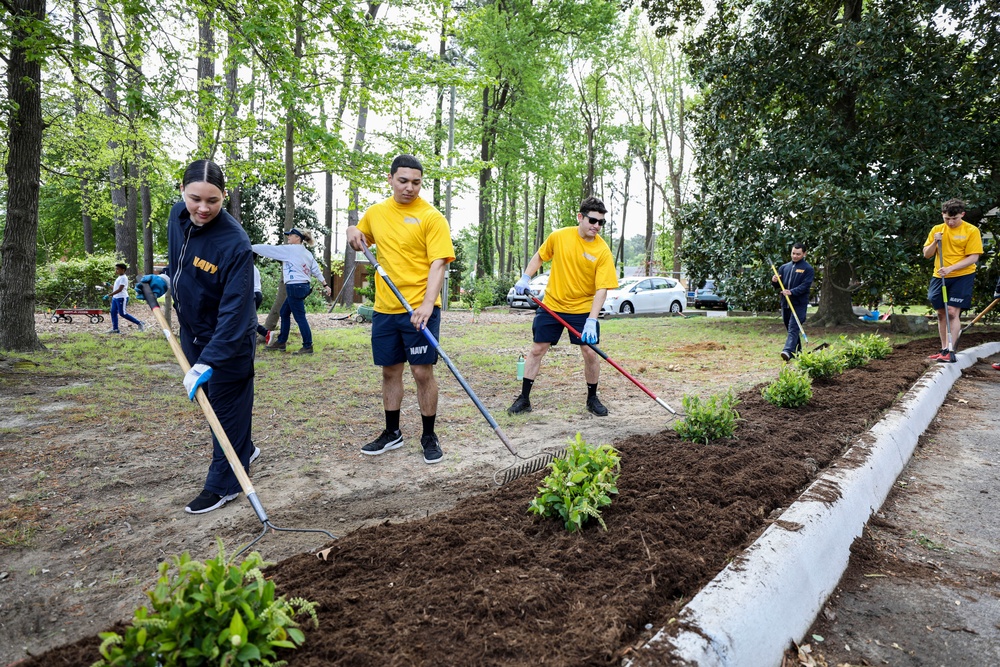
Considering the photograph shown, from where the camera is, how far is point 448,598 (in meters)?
2.02

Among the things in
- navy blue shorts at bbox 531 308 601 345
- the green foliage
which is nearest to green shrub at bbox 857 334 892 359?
navy blue shorts at bbox 531 308 601 345

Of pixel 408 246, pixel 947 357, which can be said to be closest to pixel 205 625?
pixel 408 246

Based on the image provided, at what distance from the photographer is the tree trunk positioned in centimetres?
752

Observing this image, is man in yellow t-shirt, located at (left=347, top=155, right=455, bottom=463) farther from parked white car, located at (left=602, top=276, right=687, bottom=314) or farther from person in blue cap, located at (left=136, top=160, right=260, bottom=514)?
parked white car, located at (left=602, top=276, right=687, bottom=314)

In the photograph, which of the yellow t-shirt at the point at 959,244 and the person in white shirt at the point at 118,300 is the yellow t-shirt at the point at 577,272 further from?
the person in white shirt at the point at 118,300

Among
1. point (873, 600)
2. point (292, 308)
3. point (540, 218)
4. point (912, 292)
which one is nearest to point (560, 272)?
point (873, 600)

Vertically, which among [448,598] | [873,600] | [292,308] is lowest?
[873,600]

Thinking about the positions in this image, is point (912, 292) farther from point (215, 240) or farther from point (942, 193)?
point (215, 240)

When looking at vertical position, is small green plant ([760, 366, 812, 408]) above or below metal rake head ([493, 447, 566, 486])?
above

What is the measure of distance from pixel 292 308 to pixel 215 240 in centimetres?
559

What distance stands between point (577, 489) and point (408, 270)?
7.39 feet

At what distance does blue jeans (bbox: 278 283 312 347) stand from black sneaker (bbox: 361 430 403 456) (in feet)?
14.6

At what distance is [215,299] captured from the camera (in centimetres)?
337

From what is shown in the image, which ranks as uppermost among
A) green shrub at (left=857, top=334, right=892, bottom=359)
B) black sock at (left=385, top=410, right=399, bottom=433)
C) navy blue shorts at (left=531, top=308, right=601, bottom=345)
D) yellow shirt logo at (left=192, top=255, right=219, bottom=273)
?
yellow shirt logo at (left=192, top=255, right=219, bottom=273)
